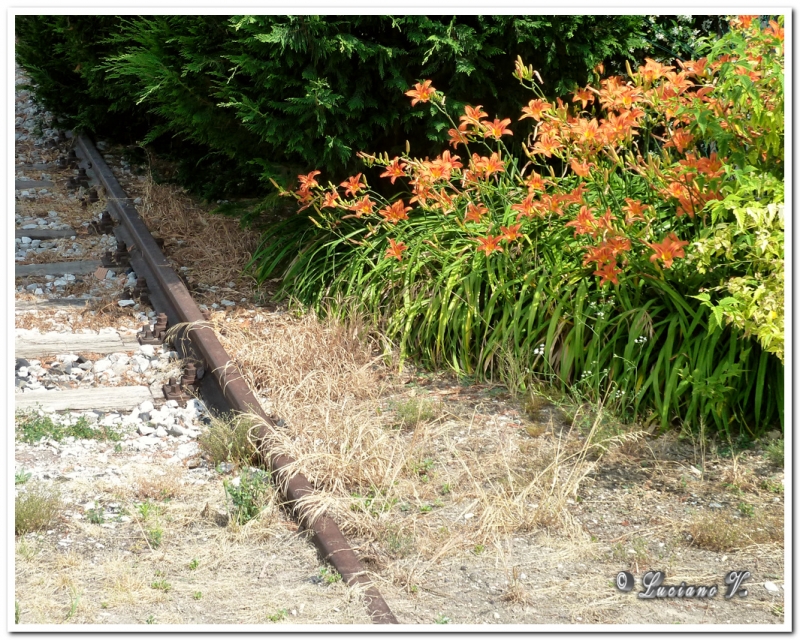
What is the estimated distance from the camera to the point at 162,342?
5.53 meters

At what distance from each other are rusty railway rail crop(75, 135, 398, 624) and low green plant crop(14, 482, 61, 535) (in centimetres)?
93

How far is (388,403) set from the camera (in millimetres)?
4887

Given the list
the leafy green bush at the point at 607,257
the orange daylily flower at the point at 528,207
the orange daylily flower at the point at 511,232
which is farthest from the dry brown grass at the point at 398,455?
the orange daylily flower at the point at 528,207

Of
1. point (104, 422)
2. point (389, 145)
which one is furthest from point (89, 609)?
point (389, 145)

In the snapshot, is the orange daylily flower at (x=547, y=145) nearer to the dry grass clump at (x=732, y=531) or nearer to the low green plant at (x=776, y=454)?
the low green plant at (x=776, y=454)

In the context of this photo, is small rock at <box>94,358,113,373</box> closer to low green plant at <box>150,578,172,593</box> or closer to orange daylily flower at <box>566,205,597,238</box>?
low green plant at <box>150,578,172,593</box>

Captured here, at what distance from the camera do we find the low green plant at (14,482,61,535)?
375 cm

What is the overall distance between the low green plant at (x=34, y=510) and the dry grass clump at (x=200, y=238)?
2.56 metres

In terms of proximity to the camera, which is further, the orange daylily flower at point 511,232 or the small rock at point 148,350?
the small rock at point 148,350

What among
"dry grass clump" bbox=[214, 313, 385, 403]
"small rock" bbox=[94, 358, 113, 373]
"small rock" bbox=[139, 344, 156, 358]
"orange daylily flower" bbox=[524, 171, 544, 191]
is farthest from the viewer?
"small rock" bbox=[139, 344, 156, 358]

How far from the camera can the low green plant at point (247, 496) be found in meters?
3.84

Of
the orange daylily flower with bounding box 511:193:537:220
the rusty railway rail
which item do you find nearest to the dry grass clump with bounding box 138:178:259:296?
the rusty railway rail

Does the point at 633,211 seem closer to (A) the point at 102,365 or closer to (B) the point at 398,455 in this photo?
(B) the point at 398,455

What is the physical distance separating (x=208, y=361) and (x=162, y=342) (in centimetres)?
59
